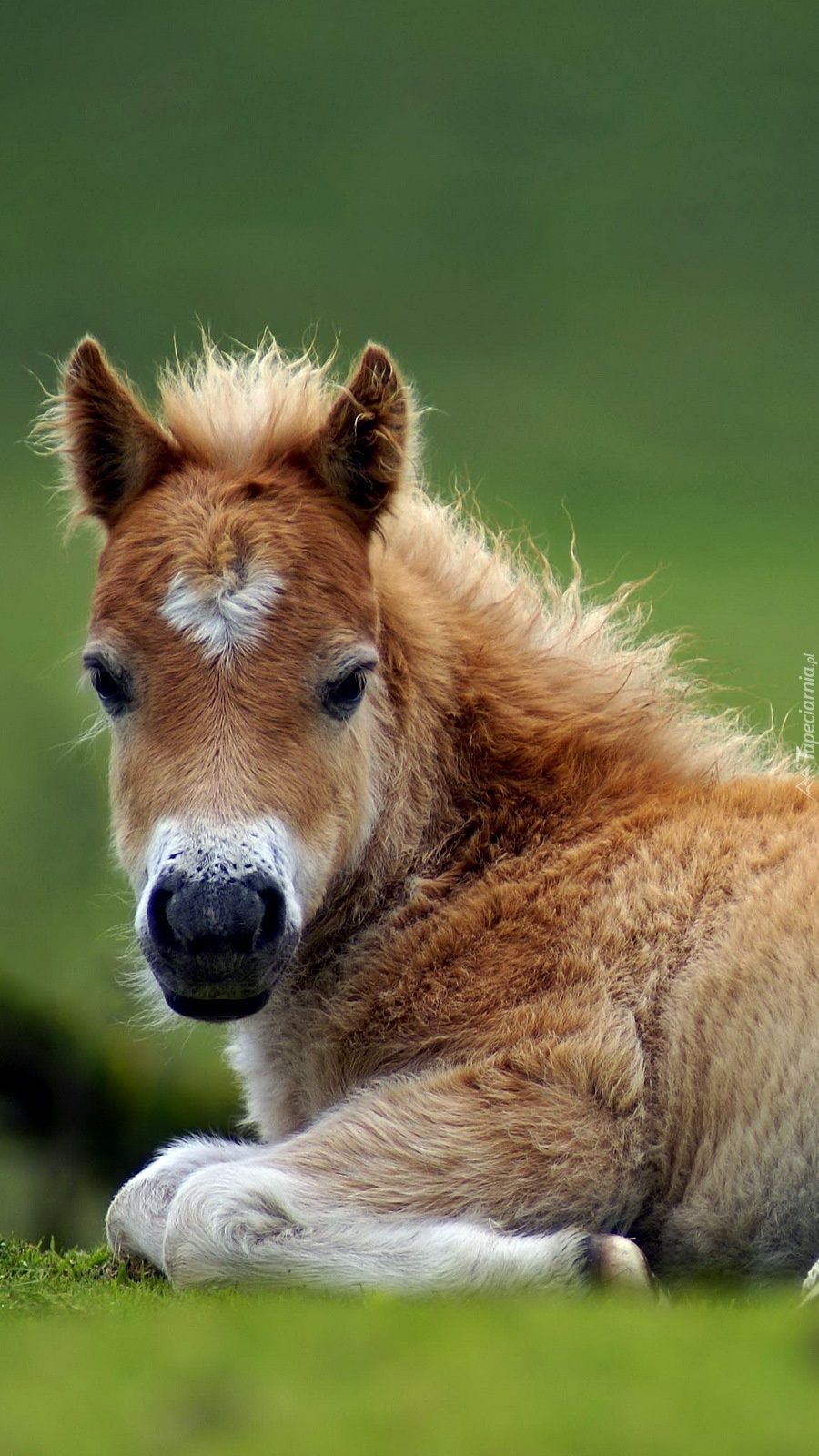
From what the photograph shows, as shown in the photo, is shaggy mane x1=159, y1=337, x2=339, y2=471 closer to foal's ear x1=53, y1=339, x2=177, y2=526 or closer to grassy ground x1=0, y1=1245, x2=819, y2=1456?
foal's ear x1=53, y1=339, x2=177, y2=526

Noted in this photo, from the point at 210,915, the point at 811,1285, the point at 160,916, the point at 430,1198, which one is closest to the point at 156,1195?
the point at 430,1198

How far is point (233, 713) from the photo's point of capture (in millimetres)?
5133

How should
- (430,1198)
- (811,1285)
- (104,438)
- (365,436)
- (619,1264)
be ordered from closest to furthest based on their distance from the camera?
(811,1285), (619,1264), (430,1198), (365,436), (104,438)

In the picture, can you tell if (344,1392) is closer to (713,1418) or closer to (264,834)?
(713,1418)

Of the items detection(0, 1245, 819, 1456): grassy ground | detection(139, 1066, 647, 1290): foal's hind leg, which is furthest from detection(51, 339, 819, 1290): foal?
detection(0, 1245, 819, 1456): grassy ground

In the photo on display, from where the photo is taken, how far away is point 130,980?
238 inches

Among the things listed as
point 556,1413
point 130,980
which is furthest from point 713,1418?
point 130,980

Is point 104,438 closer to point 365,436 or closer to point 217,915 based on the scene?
point 365,436

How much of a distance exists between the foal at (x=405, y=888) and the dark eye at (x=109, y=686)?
12 mm

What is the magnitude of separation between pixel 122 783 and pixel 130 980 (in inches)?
35.8

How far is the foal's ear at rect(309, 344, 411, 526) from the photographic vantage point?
18.7 ft

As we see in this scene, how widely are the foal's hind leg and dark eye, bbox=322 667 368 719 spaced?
1.30 metres

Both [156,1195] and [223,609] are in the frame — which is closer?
[223,609]

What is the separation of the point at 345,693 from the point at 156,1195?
191 centimetres
